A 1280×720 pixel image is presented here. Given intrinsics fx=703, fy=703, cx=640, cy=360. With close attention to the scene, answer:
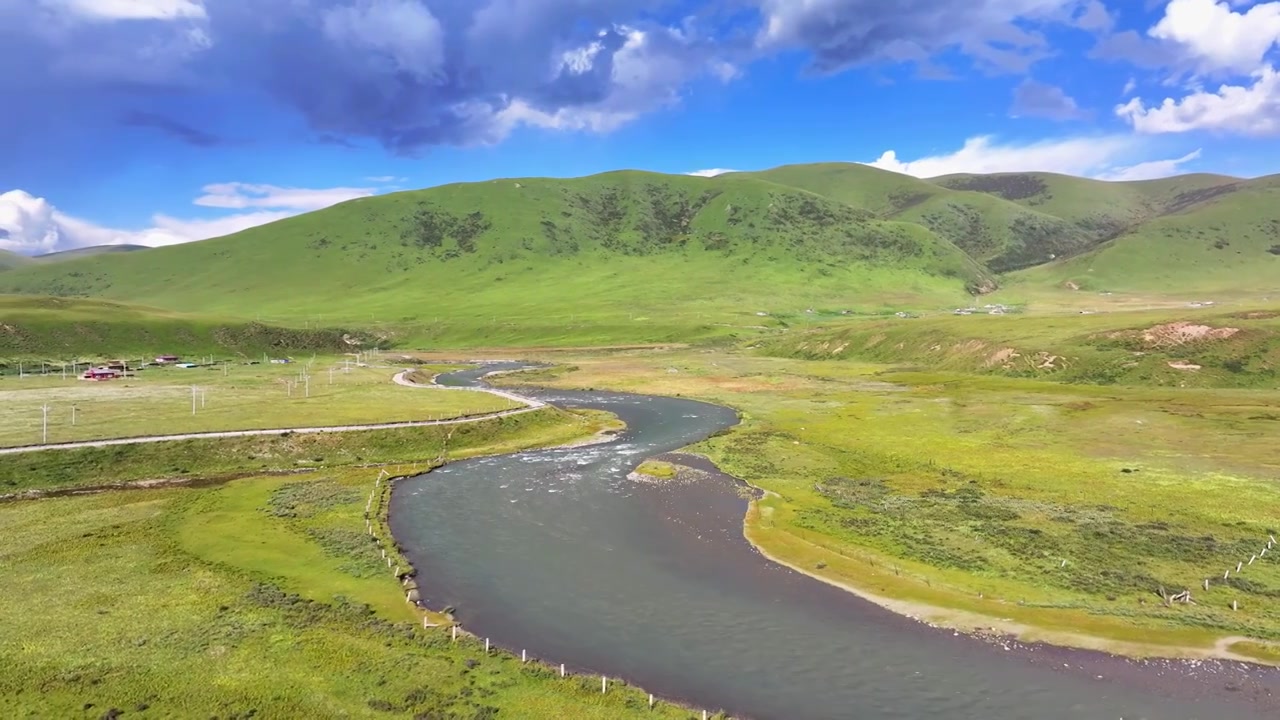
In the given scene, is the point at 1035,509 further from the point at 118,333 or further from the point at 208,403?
the point at 118,333

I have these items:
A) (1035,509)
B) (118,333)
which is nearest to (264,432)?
(1035,509)

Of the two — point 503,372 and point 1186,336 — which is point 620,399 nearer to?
point 503,372

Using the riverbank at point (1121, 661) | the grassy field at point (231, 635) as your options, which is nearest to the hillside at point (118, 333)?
the grassy field at point (231, 635)

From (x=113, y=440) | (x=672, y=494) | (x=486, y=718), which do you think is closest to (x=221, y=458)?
(x=113, y=440)

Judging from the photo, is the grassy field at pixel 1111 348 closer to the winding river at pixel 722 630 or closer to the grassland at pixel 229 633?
the winding river at pixel 722 630

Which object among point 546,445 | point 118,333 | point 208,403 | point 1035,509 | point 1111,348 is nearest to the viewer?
point 1035,509

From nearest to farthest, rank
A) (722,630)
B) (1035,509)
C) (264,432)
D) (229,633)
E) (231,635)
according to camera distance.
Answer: (231,635) < (229,633) < (722,630) < (1035,509) < (264,432)

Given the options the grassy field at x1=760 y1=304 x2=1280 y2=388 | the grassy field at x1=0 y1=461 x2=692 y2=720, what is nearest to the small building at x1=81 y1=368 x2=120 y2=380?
the grassy field at x1=0 y1=461 x2=692 y2=720
